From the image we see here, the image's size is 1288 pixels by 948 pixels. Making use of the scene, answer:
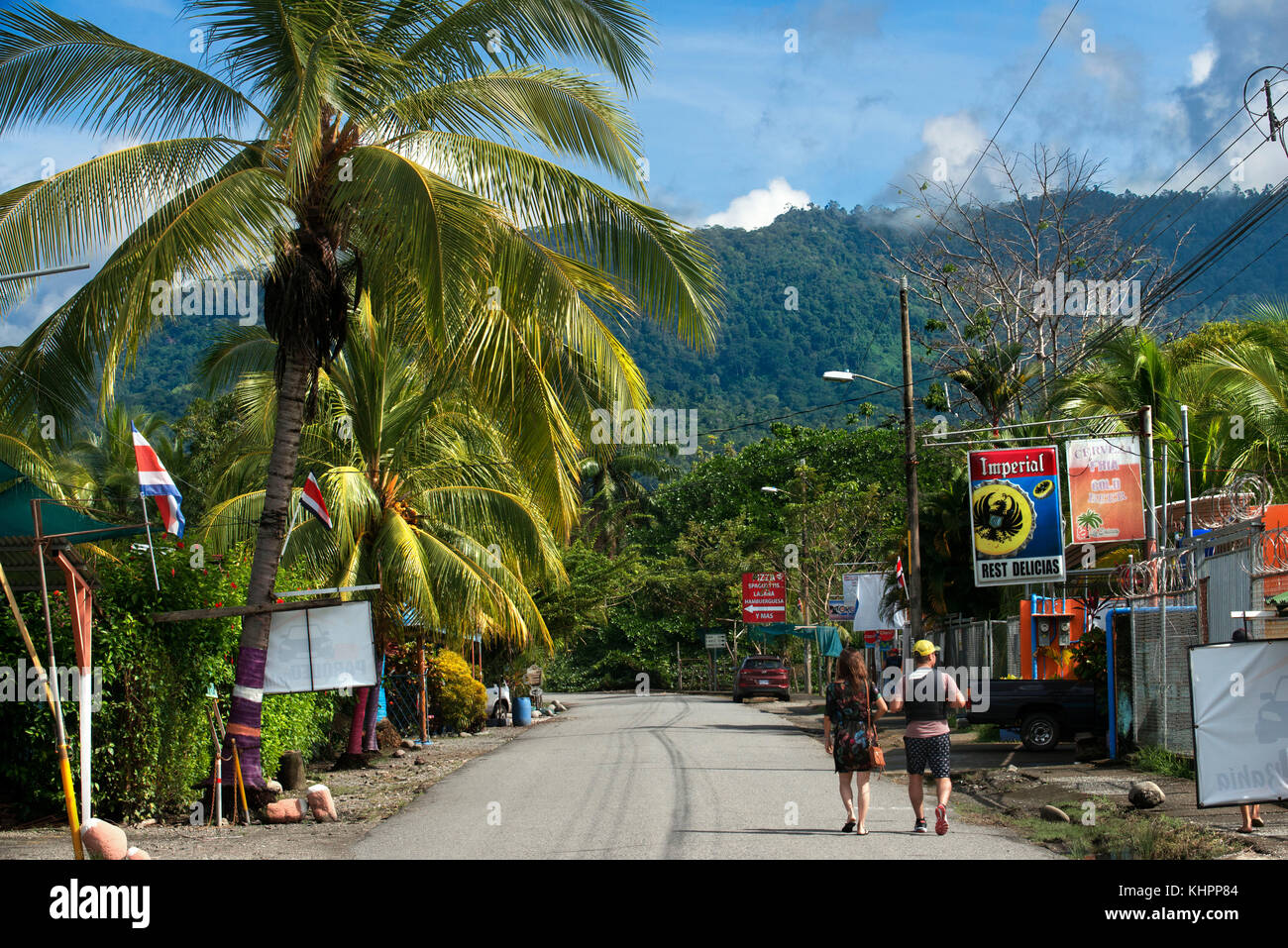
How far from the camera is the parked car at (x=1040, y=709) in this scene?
20.0 m

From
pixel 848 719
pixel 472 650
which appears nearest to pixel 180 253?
pixel 848 719

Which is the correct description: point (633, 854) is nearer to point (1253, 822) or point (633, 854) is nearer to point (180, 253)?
point (1253, 822)

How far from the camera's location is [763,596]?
5106 cm

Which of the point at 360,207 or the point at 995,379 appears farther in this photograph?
the point at 995,379

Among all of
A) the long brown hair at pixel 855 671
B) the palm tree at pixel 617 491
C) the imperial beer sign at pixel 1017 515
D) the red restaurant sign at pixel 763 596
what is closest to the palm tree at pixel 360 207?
the long brown hair at pixel 855 671

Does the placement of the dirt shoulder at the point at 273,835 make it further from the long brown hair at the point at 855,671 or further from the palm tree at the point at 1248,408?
the palm tree at the point at 1248,408

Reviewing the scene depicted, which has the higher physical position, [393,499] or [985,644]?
[393,499]

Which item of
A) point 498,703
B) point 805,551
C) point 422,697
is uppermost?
point 805,551

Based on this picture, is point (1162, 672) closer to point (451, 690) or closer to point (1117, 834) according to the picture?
point (1117, 834)

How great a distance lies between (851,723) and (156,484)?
6.99m

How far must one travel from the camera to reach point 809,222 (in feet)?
466

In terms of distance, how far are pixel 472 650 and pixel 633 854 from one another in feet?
79.3

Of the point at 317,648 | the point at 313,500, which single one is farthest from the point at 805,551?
the point at 317,648

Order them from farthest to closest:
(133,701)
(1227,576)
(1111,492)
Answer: (1111,492) → (1227,576) → (133,701)
